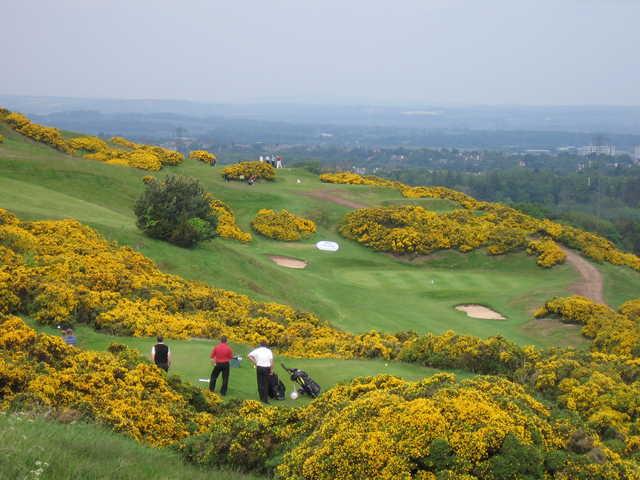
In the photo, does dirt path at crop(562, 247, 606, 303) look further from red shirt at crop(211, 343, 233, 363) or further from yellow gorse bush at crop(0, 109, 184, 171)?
yellow gorse bush at crop(0, 109, 184, 171)

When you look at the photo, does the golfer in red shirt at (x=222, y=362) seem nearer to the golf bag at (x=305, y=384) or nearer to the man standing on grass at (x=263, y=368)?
the man standing on grass at (x=263, y=368)

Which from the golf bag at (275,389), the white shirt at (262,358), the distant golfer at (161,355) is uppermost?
the white shirt at (262,358)

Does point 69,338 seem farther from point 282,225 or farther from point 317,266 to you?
point 282,225

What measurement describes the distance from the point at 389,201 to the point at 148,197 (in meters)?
29.0

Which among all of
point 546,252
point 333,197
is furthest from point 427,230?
point 333,197

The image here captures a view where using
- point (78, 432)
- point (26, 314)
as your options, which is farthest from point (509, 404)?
point (26, 314)

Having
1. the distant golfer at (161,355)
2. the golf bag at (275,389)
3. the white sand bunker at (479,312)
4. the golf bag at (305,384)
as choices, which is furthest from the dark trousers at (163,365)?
the white sand bunker at (479,312)

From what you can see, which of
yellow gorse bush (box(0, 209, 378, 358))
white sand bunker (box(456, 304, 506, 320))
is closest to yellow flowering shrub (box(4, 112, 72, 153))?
yellow gorse bush (box(0, 209, 378, 358))

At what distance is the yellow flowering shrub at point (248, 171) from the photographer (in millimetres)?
60062

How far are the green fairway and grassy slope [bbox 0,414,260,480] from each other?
15.7ft

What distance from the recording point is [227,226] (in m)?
46.4

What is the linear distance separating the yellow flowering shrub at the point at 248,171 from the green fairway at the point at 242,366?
41676 mm

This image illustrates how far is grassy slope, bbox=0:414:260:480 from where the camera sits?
763cm

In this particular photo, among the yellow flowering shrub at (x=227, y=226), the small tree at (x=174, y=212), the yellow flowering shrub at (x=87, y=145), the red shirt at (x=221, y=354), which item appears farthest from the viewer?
the yellow flowering shrub at (x=87, y=145)
